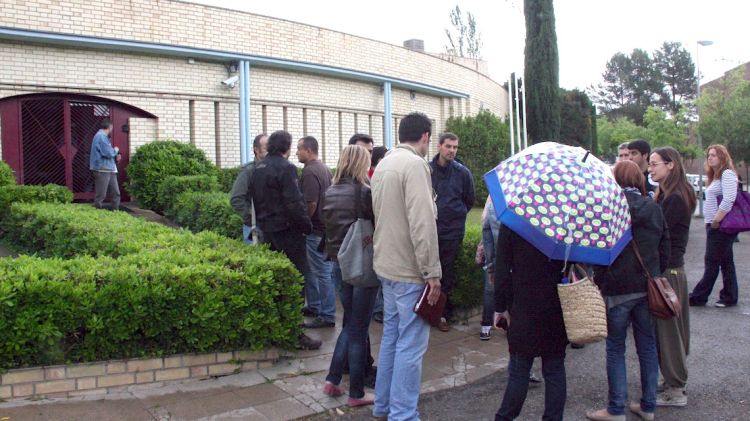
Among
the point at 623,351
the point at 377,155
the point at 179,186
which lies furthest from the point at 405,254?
the point at 179,186

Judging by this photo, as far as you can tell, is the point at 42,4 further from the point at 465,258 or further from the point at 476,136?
the point at 476,136

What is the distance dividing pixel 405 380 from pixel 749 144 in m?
21.4

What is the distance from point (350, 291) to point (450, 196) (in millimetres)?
1929

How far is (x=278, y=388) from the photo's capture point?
5.07 meters

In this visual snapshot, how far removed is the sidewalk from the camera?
445 cm

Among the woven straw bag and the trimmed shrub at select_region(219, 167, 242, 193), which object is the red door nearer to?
the trimmed shrub at select_region(219, 167, 242, 193)

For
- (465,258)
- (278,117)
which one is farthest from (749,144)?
(465,258)

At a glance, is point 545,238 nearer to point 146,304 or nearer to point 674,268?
point 674,268

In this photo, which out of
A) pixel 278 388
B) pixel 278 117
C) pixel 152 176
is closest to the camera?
pixel 278 388

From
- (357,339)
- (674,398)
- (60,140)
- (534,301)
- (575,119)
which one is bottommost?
(674,398)

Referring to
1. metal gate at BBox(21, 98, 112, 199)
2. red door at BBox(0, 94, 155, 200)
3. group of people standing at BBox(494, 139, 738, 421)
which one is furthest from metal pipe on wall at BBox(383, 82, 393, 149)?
group of people standing at BBox(494, 139, 738, 421)

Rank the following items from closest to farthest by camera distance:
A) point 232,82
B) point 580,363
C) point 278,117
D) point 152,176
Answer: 1. point 580,363
2. point 152,176
3. point 232,82
4. point 278,117

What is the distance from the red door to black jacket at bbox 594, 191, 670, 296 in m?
10.7

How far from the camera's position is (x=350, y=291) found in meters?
4.94
